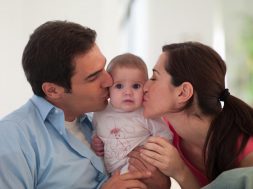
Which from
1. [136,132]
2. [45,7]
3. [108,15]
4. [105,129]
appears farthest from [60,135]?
[108,15]

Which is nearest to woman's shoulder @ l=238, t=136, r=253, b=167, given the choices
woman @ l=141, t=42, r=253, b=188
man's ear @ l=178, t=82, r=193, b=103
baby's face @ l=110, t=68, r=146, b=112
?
woman @ l=141, t=42, r=253, b=188

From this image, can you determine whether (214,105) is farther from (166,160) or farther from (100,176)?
(100,176)

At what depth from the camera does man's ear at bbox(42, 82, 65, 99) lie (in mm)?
1433

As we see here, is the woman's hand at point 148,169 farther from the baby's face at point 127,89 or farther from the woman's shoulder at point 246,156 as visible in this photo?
the woman's shoulder at point 246,156

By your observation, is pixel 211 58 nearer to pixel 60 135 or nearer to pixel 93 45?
pixel 93 45

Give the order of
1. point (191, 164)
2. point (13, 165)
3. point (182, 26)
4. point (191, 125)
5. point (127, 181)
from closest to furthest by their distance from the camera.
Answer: point (13, 165) < point (127, 181) < point (191, 125) < point (191, 164) < point (182, 26)

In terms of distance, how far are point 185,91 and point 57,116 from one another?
512mm

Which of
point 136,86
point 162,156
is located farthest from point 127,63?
point 162,156

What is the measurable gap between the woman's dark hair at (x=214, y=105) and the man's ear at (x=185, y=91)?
0.06 ft

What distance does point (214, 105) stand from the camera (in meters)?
1.41

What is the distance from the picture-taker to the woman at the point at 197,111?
4.48ft

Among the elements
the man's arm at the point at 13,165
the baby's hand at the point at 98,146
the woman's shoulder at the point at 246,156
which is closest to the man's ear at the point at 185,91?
the woman's shoulder at the point at 246,156

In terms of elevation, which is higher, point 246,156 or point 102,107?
point 102,107

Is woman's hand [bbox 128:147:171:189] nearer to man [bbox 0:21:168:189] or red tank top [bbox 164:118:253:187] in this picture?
man [bbox 0:21:168:189]
